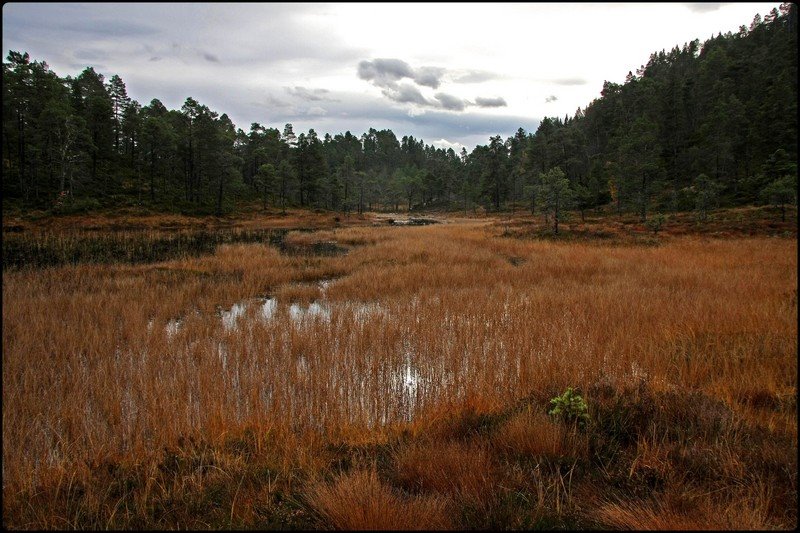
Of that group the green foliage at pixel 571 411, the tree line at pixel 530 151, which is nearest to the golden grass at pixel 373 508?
the green foliage at pixel 571 411

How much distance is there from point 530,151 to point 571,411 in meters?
81.9

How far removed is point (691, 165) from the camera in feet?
191

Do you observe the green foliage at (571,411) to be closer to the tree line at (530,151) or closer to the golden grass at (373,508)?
the golden grass at (373,508)

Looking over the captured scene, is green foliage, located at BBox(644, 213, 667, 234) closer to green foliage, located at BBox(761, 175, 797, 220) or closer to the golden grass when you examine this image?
green foliage, located at BBox(761, 175, 797, 220)

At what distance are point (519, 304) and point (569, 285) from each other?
4.05 m

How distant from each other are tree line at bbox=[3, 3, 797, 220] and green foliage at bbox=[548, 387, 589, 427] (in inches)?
1283

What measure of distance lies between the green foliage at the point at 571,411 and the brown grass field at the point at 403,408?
0.10 metres

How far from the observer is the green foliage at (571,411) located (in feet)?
15.0

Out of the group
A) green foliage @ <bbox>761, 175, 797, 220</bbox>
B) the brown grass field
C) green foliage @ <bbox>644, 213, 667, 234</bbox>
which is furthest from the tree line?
the brown grass field

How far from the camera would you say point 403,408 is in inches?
230

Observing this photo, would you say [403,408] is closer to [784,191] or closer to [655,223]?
[655,223]

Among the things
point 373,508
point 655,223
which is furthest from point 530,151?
point 373,508

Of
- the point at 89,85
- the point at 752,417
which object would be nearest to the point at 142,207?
the point at 89,85

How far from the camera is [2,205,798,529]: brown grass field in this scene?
3260mm
